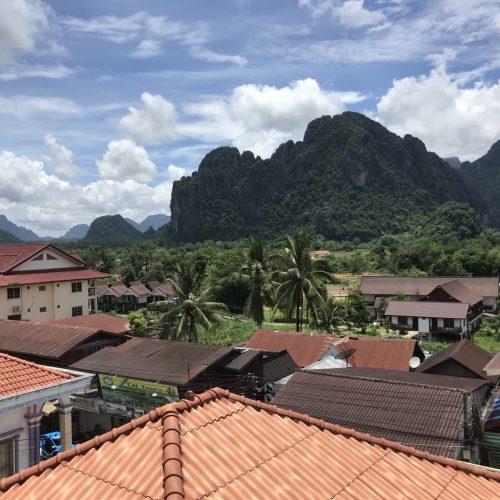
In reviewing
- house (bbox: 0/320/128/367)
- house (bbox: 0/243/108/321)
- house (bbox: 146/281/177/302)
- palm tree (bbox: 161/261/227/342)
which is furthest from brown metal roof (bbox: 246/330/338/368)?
house (bbox: 146/281/177/302)

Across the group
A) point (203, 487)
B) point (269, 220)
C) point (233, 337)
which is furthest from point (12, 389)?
point (269, 220)

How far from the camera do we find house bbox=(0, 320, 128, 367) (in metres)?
17.7

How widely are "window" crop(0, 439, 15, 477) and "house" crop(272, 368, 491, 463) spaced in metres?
6.54

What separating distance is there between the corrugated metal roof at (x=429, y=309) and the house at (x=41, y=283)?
2558 centimetres

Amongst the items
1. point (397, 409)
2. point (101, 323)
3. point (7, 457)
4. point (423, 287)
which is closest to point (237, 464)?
point (7, 457)

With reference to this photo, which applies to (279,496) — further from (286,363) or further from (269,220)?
(269,220)

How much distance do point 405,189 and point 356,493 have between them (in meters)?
175

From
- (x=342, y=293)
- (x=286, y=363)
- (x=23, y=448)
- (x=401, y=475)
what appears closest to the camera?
(x=401, y=475)

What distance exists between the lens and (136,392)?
580 inches

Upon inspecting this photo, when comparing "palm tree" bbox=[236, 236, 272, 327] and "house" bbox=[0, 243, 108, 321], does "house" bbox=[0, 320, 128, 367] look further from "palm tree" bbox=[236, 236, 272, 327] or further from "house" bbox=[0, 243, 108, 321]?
"palm tree" bbox=[236, 236, 272, 327]

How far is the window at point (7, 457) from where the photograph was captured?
292 inches

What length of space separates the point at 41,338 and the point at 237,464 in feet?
55.5

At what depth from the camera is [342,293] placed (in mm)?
63312

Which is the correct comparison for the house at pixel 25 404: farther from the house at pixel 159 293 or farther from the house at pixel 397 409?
the house at pixel 159 293
